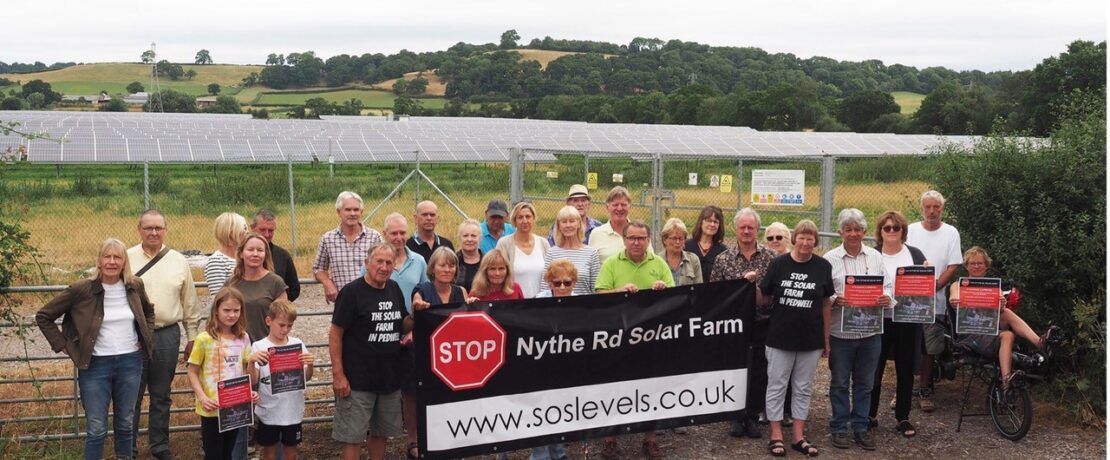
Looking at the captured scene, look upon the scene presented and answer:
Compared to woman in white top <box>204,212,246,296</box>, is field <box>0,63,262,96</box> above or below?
above

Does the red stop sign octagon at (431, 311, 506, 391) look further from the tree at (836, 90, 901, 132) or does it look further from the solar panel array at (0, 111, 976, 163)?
the tree at (836, 90, 901, 132)

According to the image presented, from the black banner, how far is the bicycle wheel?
6.78 feet

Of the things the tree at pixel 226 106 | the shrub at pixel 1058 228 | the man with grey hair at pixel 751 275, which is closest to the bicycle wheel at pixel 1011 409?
the shrub at pixel 1058 228

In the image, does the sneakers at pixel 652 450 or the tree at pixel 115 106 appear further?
the tree at pixel 115 106

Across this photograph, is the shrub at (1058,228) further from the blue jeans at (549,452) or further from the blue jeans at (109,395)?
the blue jeans at (109,395)

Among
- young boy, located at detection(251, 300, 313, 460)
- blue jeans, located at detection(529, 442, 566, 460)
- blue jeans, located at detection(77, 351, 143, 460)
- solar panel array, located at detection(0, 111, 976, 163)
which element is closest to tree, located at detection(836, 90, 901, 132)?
solar panel array, located at detection(0, 111, 976, 163)

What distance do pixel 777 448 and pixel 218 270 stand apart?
4169 mm

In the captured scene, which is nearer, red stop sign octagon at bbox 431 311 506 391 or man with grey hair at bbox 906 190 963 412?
red stop sign octagon at bbox 431 311 506 391

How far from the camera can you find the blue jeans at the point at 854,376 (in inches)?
306

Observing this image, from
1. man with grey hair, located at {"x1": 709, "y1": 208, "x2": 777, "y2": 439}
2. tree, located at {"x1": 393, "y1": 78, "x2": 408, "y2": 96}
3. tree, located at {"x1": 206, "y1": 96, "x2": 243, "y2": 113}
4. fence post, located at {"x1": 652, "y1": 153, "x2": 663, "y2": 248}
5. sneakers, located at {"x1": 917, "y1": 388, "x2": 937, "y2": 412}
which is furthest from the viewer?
tree, located at {"x1": 393, "y1": 78, "x2": 408, "y2": 96}

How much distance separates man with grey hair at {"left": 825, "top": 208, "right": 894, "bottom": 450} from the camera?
25.1 feet

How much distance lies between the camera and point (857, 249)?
7.70 m

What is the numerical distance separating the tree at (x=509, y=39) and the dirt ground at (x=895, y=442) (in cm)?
14541

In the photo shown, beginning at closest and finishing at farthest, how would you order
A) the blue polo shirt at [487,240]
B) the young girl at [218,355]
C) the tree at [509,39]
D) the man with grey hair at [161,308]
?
the young girl at [218,355] < the man with grey hair at [161,308] < the blue polo shirt at [487,240] < the tree at [509,39]
